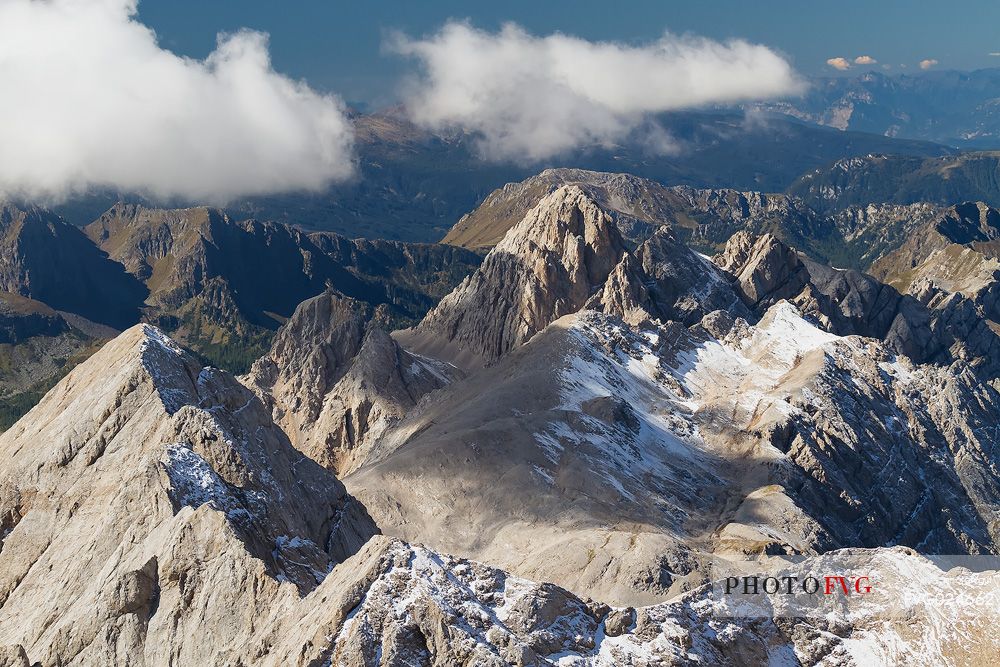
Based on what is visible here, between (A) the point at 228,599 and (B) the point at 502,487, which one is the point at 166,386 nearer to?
(A) the point at 228,599

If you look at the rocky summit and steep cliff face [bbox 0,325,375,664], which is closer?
the rocky summit

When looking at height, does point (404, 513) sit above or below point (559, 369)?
below

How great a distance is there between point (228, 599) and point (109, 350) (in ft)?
157

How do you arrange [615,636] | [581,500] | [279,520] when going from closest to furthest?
[615,636], [279,520], [581,500]

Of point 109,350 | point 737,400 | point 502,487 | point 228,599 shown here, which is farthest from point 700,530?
point 228,599

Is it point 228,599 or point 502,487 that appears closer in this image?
point 228,599

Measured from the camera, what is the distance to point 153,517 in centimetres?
6931

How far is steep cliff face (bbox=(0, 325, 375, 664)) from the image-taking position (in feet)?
199

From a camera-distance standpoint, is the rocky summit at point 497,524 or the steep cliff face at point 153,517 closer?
the rocky summit at point 497,524

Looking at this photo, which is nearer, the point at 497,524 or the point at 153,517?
the point at 153,517

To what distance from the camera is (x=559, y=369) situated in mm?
178125

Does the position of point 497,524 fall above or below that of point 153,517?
above

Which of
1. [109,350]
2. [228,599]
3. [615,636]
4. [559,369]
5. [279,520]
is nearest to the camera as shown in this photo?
[615,636]

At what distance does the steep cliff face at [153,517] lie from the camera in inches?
2389
